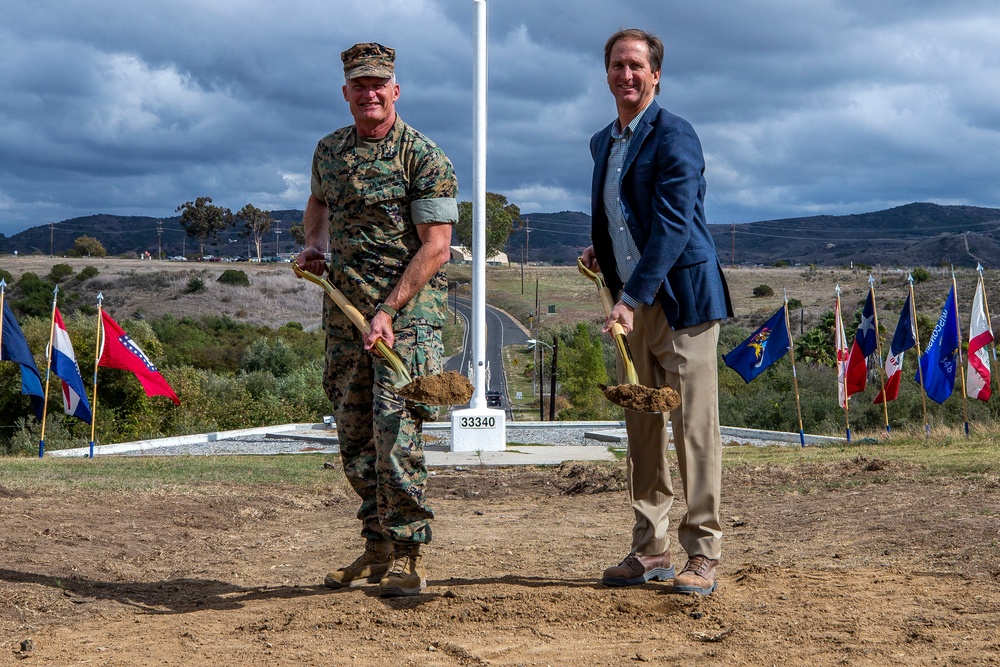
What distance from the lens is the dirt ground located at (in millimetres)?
3814

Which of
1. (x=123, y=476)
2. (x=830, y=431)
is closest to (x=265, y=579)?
(x=123, y=476)

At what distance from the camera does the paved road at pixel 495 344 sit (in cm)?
4250

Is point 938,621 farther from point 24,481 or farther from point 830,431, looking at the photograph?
point 830,431

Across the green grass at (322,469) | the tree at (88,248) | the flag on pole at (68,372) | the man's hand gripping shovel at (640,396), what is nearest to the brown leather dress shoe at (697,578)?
the man's hand gripping shovel at (640,396)

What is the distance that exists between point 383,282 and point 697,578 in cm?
181

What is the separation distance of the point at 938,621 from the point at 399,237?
263cm

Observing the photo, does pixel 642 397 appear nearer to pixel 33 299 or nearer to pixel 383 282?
pixel 383 282

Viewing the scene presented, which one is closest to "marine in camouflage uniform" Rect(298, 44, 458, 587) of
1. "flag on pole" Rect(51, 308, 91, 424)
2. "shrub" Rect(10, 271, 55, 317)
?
"flag on pole" Rect(51, 308, 91, 424)

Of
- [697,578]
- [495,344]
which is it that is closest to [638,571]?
[697,578]

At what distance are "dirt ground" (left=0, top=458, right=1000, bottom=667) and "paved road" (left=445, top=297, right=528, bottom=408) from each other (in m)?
28.7

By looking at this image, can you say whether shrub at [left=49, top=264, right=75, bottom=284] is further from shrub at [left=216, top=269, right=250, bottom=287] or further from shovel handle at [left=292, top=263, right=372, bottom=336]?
shovel handle at [left=292, top=263, right=372, bottom=336]

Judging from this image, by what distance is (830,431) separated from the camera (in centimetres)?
2138

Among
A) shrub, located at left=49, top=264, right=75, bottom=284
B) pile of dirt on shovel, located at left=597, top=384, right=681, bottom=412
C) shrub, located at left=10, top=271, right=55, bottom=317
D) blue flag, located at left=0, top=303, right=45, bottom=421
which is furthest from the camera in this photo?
shrub, located at left=49, top=264, right=75, bottom=284

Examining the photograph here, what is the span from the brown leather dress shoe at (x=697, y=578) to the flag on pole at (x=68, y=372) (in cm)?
1206
